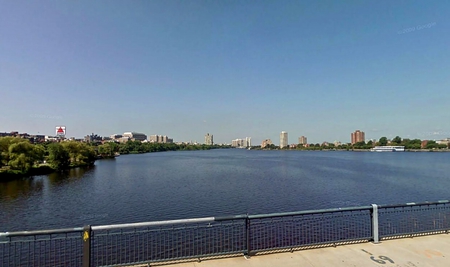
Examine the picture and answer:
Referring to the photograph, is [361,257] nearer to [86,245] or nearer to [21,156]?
[86,245]

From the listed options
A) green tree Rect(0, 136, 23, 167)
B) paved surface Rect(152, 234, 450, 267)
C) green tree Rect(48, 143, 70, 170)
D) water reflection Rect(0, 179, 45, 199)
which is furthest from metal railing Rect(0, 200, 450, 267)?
green tree Rect(48, 143, 70, 170)

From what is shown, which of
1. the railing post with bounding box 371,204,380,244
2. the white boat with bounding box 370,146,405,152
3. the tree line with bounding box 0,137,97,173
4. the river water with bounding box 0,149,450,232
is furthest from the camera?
the white boat with bounding box 370,146,405,152

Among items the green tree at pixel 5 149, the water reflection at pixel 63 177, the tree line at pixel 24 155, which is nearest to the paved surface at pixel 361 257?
the water reflection at pixel 63 177

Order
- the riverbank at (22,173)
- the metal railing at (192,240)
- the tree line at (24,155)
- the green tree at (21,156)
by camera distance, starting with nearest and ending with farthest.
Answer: the metal railing at (192,240) → the riverbank at (22,173) → the green tree at (21,156) → the tree line at (24,155)

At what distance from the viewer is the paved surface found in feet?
17.7

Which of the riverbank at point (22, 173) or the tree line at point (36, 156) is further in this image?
the tree line at point (36, 156)

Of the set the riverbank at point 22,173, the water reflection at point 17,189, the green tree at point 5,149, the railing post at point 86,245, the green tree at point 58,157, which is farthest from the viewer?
the green tree at point 58,157

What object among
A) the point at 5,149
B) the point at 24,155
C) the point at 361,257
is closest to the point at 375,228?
the point at 361,257

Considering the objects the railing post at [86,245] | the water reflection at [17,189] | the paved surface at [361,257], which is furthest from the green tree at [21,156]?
the paved surface at [361,257]

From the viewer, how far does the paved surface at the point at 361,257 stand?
540cm

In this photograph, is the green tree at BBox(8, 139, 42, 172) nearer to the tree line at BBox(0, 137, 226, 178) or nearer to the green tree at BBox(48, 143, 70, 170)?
the tree line at BBox(0, 137, 226, 178)

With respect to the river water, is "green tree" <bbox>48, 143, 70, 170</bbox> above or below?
above

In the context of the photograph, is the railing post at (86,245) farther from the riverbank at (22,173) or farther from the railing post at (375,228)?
the riverbank at (22,173)

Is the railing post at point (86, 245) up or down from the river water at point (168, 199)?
up
